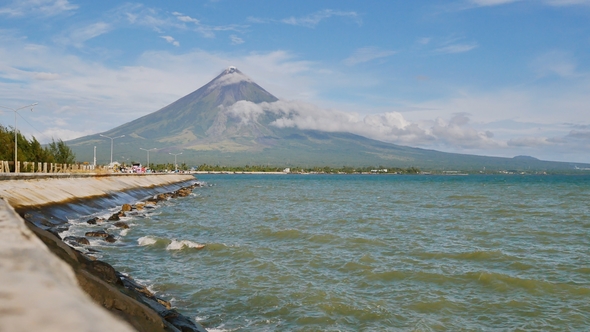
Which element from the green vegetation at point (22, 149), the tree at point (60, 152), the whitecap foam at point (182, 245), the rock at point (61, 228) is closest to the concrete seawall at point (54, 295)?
the whitecap foam at point (182, 245)

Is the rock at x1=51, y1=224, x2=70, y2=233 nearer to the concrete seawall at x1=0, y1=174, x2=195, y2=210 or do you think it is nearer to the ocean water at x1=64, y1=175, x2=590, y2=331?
the ocean water at x1=64, y1=175, x2=590, y2=331

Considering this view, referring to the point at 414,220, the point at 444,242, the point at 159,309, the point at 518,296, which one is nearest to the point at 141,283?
the point at 159,309

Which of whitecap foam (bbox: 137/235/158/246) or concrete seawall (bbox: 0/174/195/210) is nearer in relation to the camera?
whitecap foam (bbox: 137/235/158/246)

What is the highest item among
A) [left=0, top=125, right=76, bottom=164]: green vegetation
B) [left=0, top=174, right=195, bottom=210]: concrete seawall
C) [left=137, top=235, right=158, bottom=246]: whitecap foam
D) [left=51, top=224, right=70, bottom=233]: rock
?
[left=0, top=125, right=76, bottom=164]: green vegetation

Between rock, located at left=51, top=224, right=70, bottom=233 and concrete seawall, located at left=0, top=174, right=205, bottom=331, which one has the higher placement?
concrete seawall, located at left=0, top=174, right=205, bottom=331

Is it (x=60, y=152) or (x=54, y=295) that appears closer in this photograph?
(x=54, y=295)

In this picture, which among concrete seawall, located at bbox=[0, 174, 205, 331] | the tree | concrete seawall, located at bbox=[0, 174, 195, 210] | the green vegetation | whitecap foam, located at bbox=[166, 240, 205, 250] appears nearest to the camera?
concrete seawall, located at bbox=[0, 174, 205, 331]

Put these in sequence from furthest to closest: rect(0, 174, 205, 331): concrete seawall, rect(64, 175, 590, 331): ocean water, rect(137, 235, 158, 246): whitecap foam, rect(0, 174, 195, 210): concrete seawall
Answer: rect(0, 174, 195, 210): concrete seawall, rect(137, 235, 158, 246): whitecap foam, rect(64, 175, 590, 331): ocean water, rect(0, 174, 205, 331): concrete seawall

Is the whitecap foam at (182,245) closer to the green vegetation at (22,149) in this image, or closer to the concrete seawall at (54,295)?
the concrete seawall at (54,295)

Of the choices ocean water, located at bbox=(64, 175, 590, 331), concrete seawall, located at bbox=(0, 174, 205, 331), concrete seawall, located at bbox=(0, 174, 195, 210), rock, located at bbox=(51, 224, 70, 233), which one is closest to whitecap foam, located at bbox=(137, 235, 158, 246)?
ocean water, located at bbox=(64, 175, 590, 331)

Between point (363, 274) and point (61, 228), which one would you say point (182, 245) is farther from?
point (363, 274)

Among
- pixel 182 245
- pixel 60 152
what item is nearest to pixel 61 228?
pixel 182 245

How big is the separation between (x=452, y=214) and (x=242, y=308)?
27847 millimetres

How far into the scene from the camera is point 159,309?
919 centimetres
